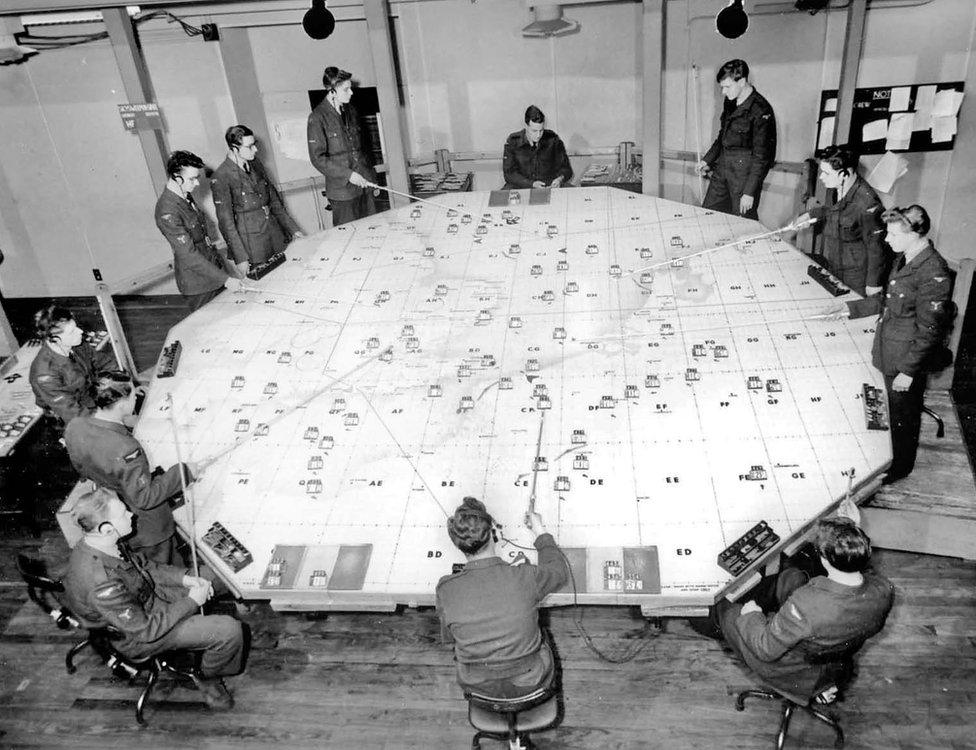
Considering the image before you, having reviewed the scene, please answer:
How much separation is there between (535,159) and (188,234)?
2729 millimetres

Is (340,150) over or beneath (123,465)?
over

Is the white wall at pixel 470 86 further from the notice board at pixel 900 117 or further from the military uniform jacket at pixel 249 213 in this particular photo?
the military uniform jacket at pixel 249 213

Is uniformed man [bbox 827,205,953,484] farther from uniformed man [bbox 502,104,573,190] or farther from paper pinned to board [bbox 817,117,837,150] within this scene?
paper pinned to board [bbox 817,117,837,150]

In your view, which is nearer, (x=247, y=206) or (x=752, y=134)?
(x=247, y=206)

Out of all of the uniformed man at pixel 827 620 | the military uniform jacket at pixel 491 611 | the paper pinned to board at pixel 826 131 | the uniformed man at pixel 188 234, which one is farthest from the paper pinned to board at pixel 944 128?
the military uniform jacket at pixel 491 611

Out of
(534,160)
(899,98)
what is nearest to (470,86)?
(534,160)

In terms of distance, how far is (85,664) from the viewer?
362 centimetres

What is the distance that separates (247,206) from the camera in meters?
5.29

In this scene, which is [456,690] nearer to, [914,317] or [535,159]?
[914,317]

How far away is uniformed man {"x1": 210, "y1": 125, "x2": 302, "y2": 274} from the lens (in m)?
5.12

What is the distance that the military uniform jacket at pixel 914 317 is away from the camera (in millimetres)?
3484

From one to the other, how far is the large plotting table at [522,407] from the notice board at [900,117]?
196 cm

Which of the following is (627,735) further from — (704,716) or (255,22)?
(255,22)

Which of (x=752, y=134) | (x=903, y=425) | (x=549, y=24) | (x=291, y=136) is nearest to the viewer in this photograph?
(x=903, y=425)
